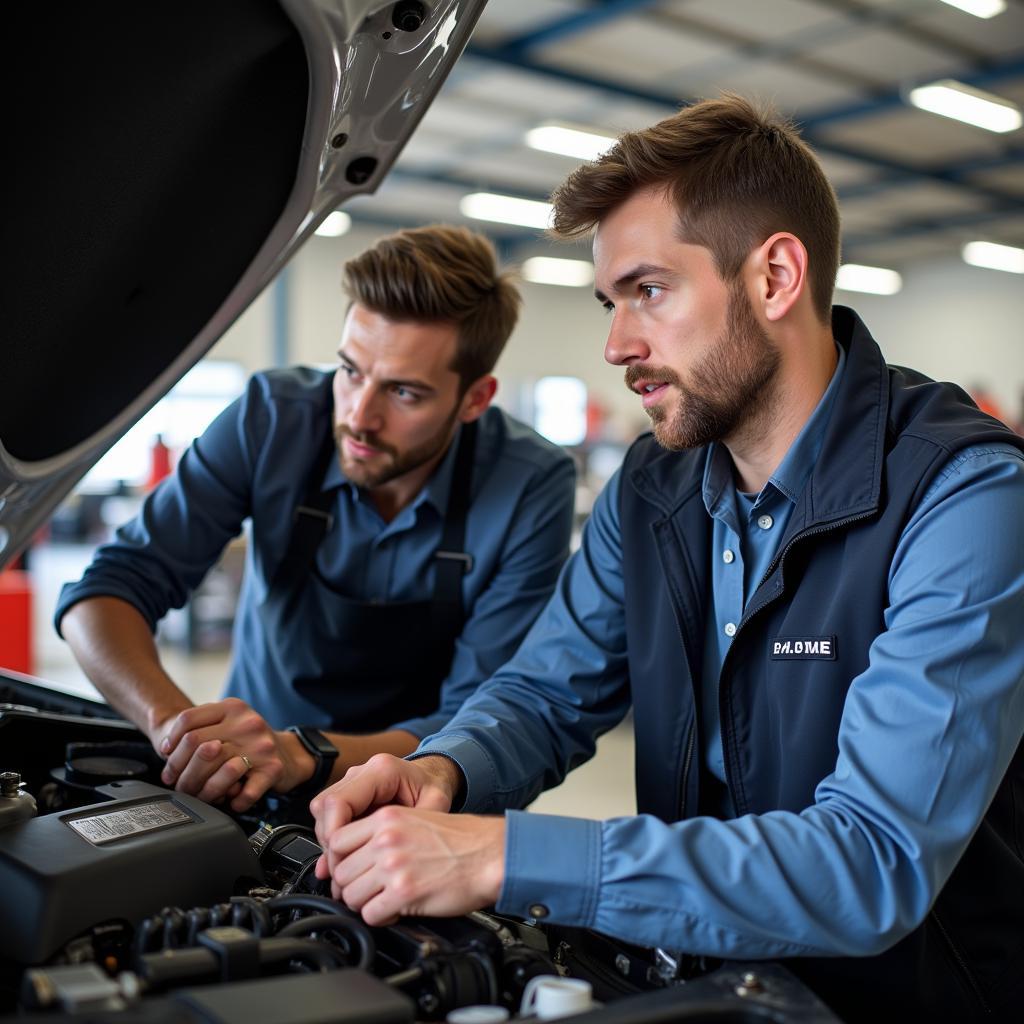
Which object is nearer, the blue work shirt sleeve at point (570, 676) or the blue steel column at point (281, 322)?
the blue work shirt sleeve at point (570, 676)

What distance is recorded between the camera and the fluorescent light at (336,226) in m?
9.59

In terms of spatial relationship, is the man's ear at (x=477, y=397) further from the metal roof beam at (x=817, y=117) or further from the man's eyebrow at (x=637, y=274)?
the metal roof beam at (x=817, y=117)

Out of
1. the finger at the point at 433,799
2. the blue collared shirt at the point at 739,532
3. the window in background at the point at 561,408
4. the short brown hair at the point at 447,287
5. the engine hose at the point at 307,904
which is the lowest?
the engine hose at the point at 307,904

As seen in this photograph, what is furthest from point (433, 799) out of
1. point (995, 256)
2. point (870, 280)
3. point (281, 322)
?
point (870, 280)

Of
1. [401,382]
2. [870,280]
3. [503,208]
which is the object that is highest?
[870,280]

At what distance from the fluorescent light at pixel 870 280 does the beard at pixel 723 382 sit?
438 inches

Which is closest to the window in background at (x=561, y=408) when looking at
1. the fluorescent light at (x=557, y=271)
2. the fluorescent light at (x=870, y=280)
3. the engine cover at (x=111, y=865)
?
the fluorescent light at (x=557, y=271)

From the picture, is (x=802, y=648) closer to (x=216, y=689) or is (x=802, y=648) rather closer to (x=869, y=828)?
(x=869, y=828)

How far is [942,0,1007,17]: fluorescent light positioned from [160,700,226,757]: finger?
535 centimetres

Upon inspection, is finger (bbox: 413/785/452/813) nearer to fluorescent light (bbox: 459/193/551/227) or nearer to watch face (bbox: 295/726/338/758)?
watch face (bbox: 295/726/338/758)

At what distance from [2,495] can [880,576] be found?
1026 mm

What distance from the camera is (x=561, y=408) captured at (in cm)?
1323

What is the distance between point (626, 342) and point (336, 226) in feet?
31.1

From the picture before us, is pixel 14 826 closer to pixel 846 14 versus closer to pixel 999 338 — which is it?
pixel 846 14
